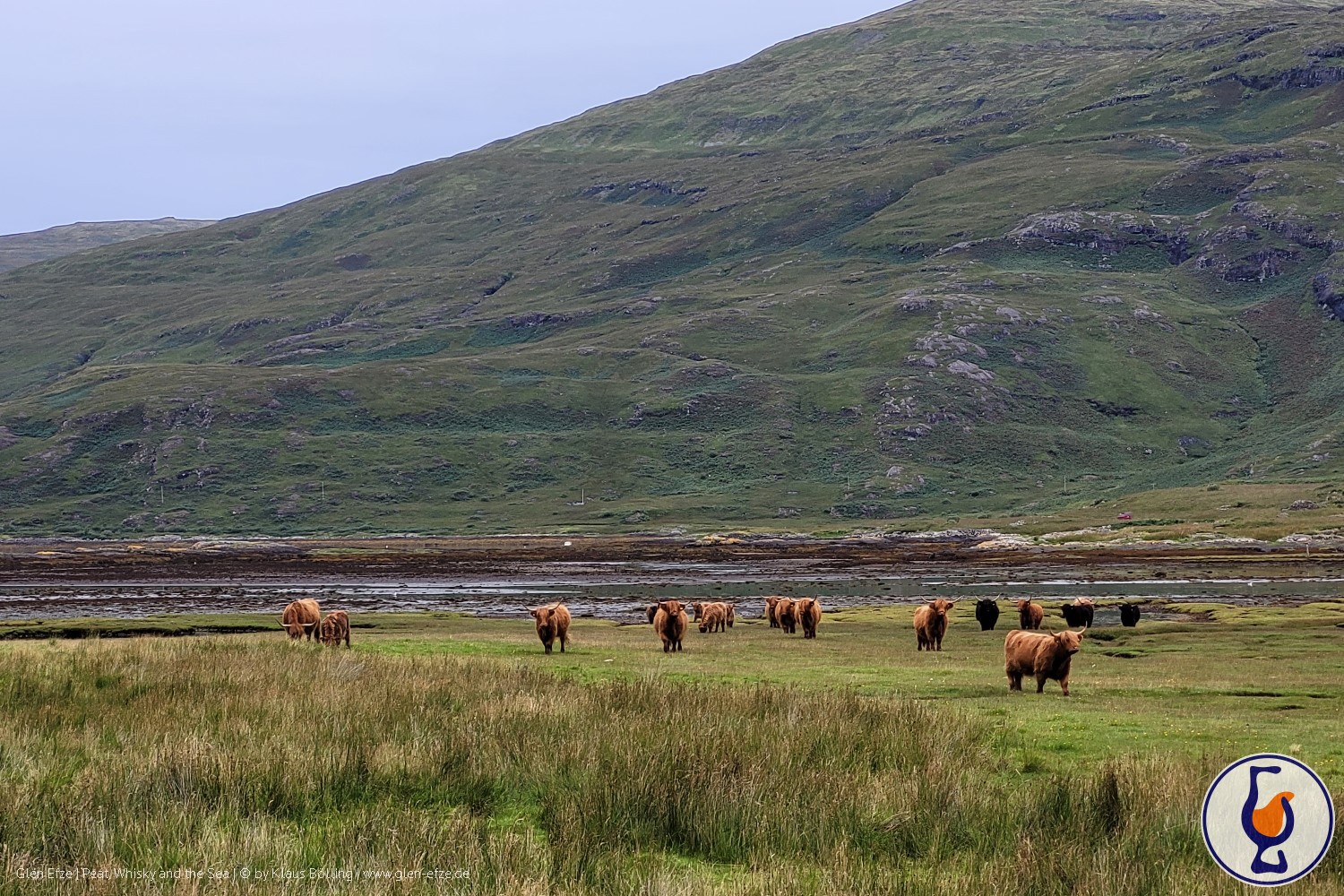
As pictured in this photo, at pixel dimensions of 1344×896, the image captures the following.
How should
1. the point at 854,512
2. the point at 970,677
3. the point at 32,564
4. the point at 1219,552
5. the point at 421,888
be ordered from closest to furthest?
the point at 421,888
the point at 970,677
the point at 1219,552
the point at 32,564
the point at 854,512

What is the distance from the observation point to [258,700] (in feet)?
52.0

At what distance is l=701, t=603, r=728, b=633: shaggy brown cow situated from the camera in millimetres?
47500

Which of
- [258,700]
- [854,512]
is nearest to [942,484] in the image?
[854,512]

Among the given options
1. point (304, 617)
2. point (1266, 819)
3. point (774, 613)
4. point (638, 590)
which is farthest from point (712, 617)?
point (1266, 819)

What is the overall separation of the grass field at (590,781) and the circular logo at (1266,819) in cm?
247

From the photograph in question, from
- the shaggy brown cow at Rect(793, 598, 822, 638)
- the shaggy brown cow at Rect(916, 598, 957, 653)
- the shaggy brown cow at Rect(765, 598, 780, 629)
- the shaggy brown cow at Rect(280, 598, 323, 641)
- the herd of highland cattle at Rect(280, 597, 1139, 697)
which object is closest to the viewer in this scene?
the herd of highland cattle at Rect(280, 597, 1139, 697)

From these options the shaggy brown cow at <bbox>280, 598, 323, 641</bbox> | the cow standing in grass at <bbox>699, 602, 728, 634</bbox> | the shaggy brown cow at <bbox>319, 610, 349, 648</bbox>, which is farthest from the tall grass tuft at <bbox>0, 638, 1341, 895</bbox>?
the cow standing in grass at <bbox>699, 602, 728, 634</bbox>

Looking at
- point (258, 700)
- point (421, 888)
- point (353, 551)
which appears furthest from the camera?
point (353, 551)

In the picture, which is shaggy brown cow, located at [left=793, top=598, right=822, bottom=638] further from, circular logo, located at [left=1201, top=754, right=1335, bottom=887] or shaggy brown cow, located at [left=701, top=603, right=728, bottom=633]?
circular logo, located at [left=1201, top=754, right=1335, bottom=887]

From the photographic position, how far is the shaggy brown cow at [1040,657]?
76.6 feet

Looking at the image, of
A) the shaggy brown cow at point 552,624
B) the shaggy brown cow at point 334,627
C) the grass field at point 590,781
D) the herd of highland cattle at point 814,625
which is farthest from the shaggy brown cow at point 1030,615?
the shaggy brown cow at point 334,627

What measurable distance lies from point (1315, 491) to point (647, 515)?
86.9 metres

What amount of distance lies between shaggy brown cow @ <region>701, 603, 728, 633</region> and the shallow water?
26.2 ft

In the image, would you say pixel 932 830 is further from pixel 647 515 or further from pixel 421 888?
pixel 647 515
